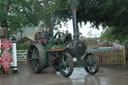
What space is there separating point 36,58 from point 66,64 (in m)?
1.95

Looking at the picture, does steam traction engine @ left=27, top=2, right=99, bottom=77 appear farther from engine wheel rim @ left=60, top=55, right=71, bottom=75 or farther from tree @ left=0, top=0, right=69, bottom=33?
tree @ left=0, top=0, right=69, bottom=33

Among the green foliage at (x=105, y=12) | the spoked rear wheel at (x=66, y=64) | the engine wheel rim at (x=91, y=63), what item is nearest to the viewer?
the spoked rear wheel at (x=66, y=64)

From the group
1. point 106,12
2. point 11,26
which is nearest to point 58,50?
point 106,12

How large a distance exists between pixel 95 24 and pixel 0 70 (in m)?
6.60

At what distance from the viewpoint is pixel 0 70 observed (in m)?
10.6

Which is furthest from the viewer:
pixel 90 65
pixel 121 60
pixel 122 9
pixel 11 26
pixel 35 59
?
pixel 11 26

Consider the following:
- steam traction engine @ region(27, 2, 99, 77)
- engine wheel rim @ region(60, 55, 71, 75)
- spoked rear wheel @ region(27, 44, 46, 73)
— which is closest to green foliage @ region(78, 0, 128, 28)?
steam traction engine @ region(27, 2, 99, 77)

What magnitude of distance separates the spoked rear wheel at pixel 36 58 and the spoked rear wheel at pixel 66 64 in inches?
36.0

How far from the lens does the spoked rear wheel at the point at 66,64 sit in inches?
364

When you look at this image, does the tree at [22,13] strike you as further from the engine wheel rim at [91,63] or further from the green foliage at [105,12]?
the engine wheel rim at [91,63]

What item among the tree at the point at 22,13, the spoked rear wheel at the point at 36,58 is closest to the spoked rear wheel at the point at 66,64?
the spoked rear wheel at the point at 36,58

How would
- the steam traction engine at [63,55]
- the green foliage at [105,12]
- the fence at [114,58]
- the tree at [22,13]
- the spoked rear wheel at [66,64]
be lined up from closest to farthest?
the spoked rear wheel at [66,64] < the steam traction engine at [63,55] < the green foliage at [105,12] < the fence at [114,58] < the tree at [22,13]

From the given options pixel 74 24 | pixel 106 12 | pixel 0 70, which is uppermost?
pixel 106 12

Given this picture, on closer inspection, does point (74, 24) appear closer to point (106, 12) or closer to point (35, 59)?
point (35, 59)
